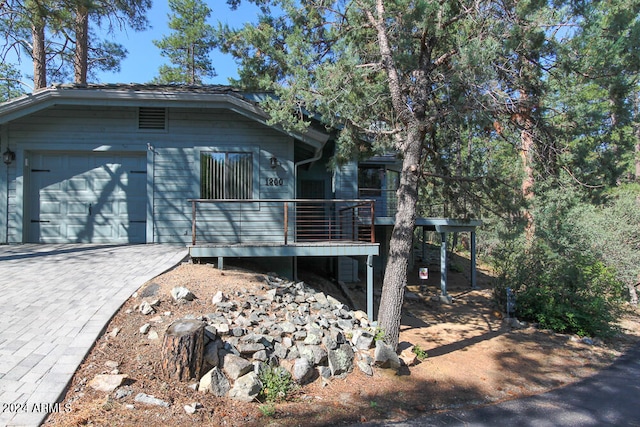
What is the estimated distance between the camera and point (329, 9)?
309 inches

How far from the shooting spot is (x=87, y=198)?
8.91 meters

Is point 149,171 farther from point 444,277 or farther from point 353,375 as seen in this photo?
point 444,277

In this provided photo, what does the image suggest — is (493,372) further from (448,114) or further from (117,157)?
(117,157)

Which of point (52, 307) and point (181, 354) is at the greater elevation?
point (52, 307)

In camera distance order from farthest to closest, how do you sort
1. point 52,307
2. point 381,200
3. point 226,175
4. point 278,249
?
point 381,200 → point 226,175 → point 278,249 → point 52,307

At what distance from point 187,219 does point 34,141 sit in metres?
4.01

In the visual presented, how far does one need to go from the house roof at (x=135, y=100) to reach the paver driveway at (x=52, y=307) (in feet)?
10.4

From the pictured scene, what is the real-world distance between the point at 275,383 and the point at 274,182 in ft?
18.2

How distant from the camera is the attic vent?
29.3 feet

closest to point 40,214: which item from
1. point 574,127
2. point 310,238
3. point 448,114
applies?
point 310,238

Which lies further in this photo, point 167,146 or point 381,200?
point 381,200

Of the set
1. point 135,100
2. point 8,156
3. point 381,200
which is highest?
point 135,100

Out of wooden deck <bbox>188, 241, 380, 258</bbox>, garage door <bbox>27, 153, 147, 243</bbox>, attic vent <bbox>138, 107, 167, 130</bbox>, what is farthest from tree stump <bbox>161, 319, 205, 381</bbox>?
attic vent <bbox>138, 107, 167, 130</bbox>

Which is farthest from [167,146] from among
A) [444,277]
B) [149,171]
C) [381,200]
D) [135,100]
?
[444,277]
